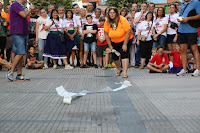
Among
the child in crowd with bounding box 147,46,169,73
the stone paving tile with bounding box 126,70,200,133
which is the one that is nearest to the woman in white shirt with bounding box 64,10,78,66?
the child in crowd with bounding box 147,46,169,73

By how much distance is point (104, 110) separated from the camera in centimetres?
464

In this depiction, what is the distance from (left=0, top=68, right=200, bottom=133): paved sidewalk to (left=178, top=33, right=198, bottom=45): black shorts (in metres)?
2.17

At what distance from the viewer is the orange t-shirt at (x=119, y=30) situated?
8.59 meters

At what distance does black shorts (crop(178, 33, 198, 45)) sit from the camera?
877 cm

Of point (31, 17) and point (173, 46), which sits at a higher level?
point (31, 17)

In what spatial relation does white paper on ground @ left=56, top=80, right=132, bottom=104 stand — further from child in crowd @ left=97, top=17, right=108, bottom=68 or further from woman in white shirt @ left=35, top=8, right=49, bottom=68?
woman in white shirt @ left=35, top=8, right=49, bottom=68

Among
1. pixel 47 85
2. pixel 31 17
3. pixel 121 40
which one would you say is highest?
pixel 31 17

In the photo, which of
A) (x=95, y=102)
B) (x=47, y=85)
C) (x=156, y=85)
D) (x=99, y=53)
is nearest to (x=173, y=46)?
(x=99, y=53)

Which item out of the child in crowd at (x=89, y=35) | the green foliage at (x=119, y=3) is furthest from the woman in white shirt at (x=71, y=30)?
the green foliage at (x=119, y=3)

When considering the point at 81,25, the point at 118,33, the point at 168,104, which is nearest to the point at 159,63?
the point at 118,33

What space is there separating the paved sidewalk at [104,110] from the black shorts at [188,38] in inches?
85.6

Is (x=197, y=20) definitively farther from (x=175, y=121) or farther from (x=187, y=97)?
(x=175, y=121)

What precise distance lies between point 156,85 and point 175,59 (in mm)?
3041

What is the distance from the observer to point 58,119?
417 centimetres
